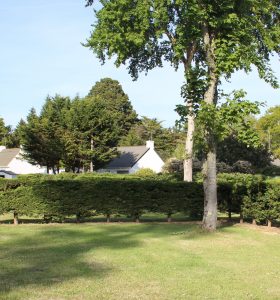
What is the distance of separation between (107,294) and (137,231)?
814 cm

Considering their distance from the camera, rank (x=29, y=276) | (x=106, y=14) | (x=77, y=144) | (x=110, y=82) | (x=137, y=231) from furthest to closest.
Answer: (x=110, y=82)
(x=77, y=144)
(x=106, y=14)
(x=137, y=231)
(x=29, y=276)

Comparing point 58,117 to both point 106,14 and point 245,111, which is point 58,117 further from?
point 245,111

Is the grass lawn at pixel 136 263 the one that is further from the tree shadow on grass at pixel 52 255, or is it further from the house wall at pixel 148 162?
the house wall at pixel 148 162

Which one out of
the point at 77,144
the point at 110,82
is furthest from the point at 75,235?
the point at 110,82

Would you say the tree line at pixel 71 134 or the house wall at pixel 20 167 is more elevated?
the tree line at pixel 71 134

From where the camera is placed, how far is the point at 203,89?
50.5 feet

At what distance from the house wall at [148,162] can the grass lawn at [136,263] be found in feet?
153

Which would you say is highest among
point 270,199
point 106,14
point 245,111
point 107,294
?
point 106,14

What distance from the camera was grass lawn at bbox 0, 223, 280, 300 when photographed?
7.20 metres

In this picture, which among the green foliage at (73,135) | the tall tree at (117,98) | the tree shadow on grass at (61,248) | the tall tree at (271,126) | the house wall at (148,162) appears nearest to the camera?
the tree shadow on grass at (61,248)

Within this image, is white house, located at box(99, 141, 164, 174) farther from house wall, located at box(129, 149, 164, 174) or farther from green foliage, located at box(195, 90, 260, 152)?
green foliage, located at box(195, 90, 260, 152)

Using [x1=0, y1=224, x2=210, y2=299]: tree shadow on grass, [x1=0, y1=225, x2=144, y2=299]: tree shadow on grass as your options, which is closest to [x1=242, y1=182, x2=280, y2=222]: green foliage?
[x1=0, y1=224, x2=210, y2=299]: tree shadow on grass

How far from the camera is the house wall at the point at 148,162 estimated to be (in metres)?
62.1

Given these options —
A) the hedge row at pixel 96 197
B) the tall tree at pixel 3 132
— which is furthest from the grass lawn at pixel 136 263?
the tall tree at pixel 3 132
